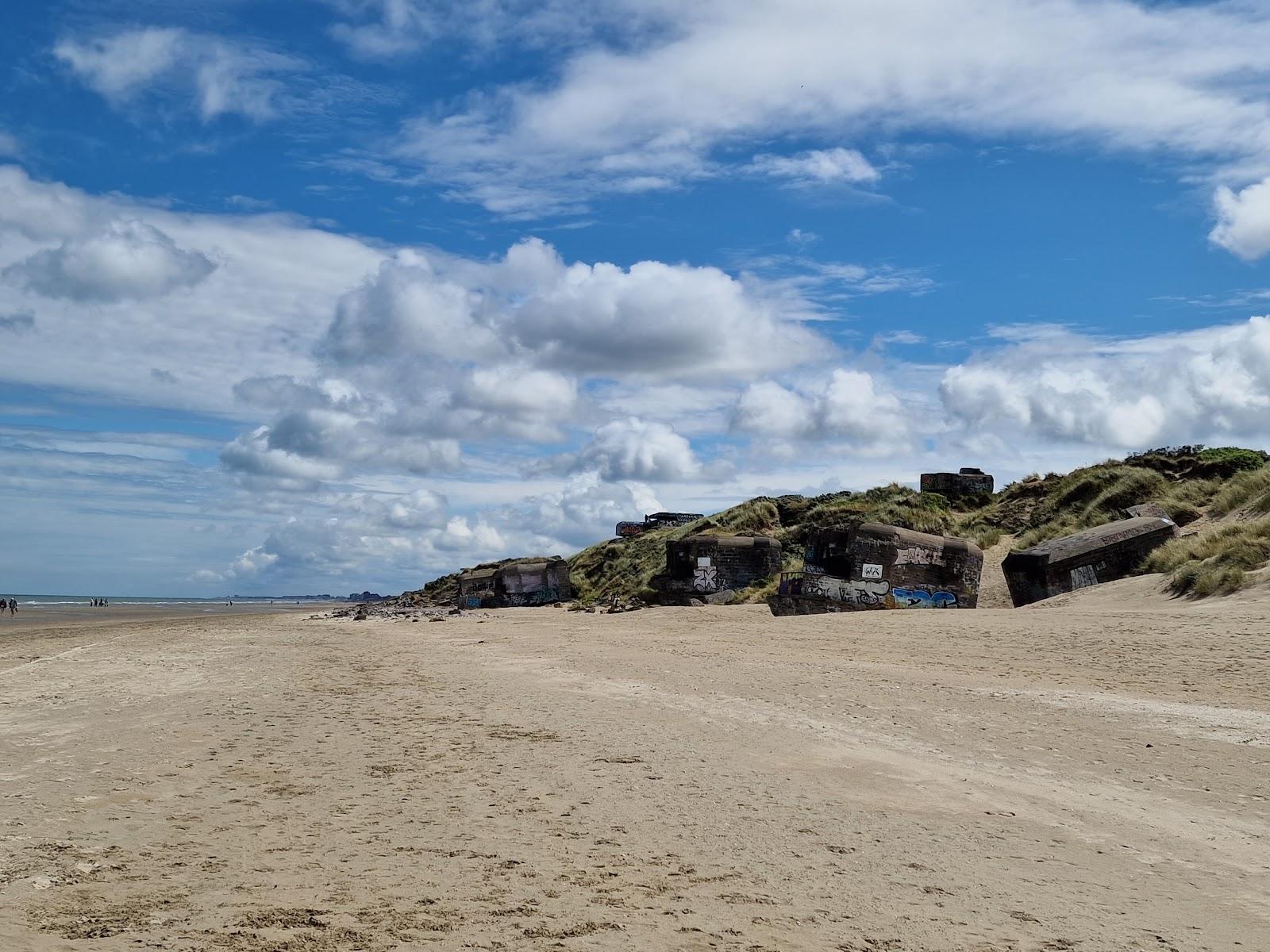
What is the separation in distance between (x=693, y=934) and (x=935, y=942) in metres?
0.98

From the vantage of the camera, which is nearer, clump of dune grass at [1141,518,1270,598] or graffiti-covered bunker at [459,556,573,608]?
clump of dune grass at [1141,518,1270,598]

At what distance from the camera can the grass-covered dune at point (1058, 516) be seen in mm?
17156

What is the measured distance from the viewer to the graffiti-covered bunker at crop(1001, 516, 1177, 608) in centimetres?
1994

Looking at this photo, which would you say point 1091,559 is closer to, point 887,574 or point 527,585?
point 887,574

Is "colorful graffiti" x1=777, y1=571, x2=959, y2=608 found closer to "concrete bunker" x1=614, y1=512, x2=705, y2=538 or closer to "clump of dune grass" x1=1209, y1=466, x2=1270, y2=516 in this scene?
"clump of dune grass" x1=1209, y1=466, x2=1270, y2=516

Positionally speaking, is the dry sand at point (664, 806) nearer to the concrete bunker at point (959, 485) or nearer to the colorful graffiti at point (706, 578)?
the colorful graffiti at point (706, 578)

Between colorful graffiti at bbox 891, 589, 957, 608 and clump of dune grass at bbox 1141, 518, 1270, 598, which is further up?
clump of dune grass at bbox 1141, 518, 1270, 598

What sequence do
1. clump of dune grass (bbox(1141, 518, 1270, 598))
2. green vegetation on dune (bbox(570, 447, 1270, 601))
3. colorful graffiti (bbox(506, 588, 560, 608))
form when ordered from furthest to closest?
colorful graffiti (bbox(506, 588, 560, 608)), green vegetation on dune (bbox(570, 447, 1270, 601)), clump of dune grass (bbox(1141, 518, 1270, 598))

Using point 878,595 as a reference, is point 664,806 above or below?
below

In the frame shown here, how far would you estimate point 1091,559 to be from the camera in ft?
65.9

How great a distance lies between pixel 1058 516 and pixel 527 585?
1686 cm

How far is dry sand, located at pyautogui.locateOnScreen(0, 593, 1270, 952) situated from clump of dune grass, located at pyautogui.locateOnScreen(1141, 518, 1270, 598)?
2.40 m

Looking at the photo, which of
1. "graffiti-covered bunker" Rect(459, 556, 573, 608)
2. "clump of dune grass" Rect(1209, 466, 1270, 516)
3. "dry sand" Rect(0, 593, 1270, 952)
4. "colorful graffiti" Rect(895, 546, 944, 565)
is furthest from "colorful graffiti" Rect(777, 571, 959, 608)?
"graffiti-covered bunker" Rect(459, 556, 573, 608)

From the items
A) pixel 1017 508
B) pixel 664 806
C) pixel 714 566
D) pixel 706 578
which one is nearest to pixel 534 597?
pixel 706 578
